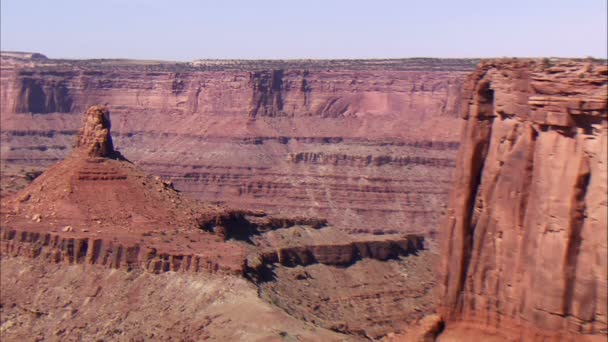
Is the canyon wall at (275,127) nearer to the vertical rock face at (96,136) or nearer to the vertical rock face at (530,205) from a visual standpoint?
the vertical rock face at (96,136)

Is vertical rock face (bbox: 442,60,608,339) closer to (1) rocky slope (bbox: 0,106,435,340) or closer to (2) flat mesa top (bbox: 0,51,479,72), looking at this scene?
(1) rocky slope (bbox: 0,106,435,340)

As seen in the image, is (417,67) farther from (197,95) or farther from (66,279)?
(66,279)

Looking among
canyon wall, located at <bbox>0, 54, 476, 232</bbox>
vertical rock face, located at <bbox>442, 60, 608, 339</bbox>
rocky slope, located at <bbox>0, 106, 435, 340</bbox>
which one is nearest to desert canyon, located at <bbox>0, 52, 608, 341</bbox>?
vertical rock face, located at <bbox>442, 60, 608, 339</bbox>

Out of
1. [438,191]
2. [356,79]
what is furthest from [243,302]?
[356,79]

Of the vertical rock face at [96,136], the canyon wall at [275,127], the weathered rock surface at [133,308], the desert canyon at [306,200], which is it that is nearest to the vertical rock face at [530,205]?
the desert canyon at [306,200]

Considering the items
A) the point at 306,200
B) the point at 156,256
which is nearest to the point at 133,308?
the point at 156,256

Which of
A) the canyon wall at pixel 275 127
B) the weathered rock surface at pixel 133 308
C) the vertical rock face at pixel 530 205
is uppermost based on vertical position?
the vertical rock face at pixel 530 205

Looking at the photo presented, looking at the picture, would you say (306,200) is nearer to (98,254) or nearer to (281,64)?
(281,64)
